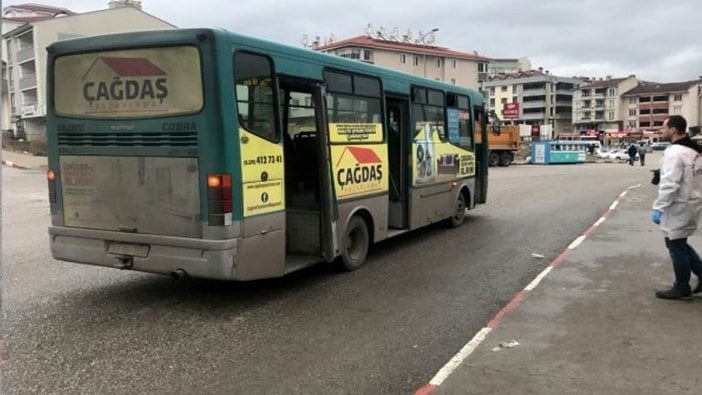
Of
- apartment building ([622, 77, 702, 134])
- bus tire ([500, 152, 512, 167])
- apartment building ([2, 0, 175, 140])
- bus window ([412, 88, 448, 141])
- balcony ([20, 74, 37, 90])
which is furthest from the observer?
apartment building ([622, 77, 702, 134])

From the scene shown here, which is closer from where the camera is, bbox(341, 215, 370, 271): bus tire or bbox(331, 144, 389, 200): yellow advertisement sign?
bbox(331, 144, 389, 200): yellow advertisement sign

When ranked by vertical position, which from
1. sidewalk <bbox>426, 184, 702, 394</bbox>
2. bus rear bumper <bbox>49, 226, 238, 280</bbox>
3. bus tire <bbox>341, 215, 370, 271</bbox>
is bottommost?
sidewalk <bbox>426, 184, 702, 394</bbox>

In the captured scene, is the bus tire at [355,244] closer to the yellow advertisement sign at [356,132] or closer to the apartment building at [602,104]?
the yellow advertisement sign at [356,132]

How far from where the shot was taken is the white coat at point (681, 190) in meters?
5.94

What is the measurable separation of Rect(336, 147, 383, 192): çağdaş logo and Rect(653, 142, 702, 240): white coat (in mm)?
3496

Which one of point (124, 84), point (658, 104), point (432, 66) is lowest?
point (124, 84)

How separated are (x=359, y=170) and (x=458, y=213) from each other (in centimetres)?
457

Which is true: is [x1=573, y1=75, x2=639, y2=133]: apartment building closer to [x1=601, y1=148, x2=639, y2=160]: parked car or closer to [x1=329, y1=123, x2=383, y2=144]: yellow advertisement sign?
[x1=601, y1=148, x2=639, y2=160]: parked car

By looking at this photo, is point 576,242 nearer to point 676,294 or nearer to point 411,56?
point 676,294

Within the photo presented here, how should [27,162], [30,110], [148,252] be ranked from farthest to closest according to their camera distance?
[30,110], [27,162], [148,252]

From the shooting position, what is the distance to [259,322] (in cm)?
587

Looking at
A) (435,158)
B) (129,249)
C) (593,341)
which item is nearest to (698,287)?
(593,341)

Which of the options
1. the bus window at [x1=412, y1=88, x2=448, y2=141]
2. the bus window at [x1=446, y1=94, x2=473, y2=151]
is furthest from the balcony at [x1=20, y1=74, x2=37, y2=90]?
the bus window at [x1=412, y1=88, x2=448, y2=141]

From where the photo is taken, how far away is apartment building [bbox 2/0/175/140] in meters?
55.4
